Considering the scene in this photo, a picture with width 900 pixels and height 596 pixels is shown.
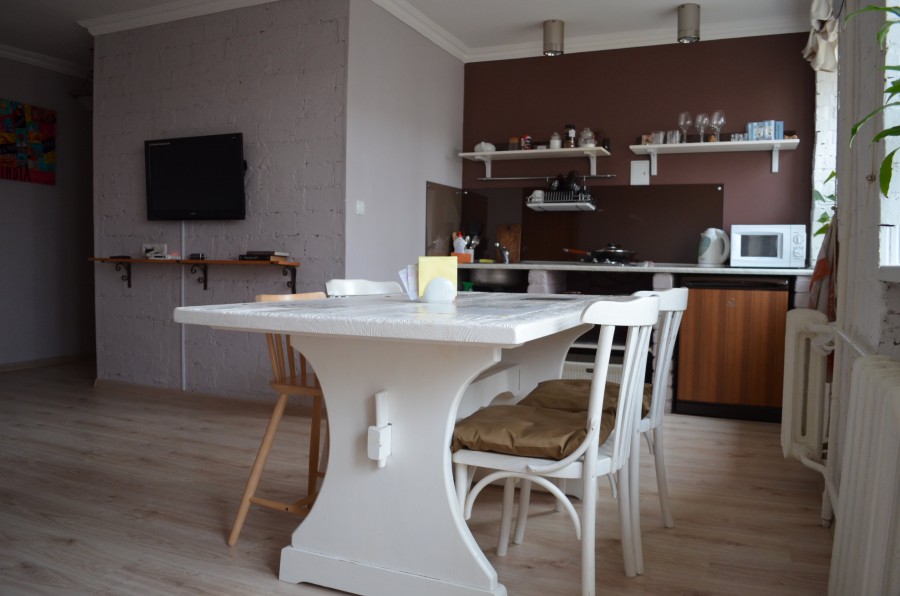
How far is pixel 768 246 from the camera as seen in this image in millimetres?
4637

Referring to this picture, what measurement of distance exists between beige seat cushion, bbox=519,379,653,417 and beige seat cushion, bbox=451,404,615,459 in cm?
24

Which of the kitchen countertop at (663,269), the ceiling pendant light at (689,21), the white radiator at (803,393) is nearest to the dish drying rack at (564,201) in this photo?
the kitchen countertop at (663,269)

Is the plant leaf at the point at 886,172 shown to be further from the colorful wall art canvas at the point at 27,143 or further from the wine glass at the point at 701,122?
the colorful wall art canvas at the point at 27,143

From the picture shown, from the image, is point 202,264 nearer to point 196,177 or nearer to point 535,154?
point 196,177

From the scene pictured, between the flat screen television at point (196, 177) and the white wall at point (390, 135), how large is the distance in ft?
2.64

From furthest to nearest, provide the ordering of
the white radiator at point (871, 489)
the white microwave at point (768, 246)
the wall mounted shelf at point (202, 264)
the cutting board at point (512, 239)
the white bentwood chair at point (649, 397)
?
the cutting board at point (512, 239) → the white microwave at point (768, 246) → the wall mounted shelf at point (202, 264) → the white bentwood chair at point (649, 397) → the white radiator at point (871, 489)

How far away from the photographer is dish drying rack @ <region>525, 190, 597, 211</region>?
17.0ft

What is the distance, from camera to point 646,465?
11.1 feet

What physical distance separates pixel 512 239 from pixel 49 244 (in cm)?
403

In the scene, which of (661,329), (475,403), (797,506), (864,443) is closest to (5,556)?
(475,403)

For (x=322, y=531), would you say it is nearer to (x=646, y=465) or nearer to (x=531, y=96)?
(x=646, y=465)

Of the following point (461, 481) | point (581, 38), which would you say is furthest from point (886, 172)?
point (581, 38)

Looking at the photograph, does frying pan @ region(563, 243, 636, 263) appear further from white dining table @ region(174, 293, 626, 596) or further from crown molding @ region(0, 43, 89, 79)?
crown molding @ region(0, 43, 89, 79)

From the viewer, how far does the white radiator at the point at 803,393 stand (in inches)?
110
